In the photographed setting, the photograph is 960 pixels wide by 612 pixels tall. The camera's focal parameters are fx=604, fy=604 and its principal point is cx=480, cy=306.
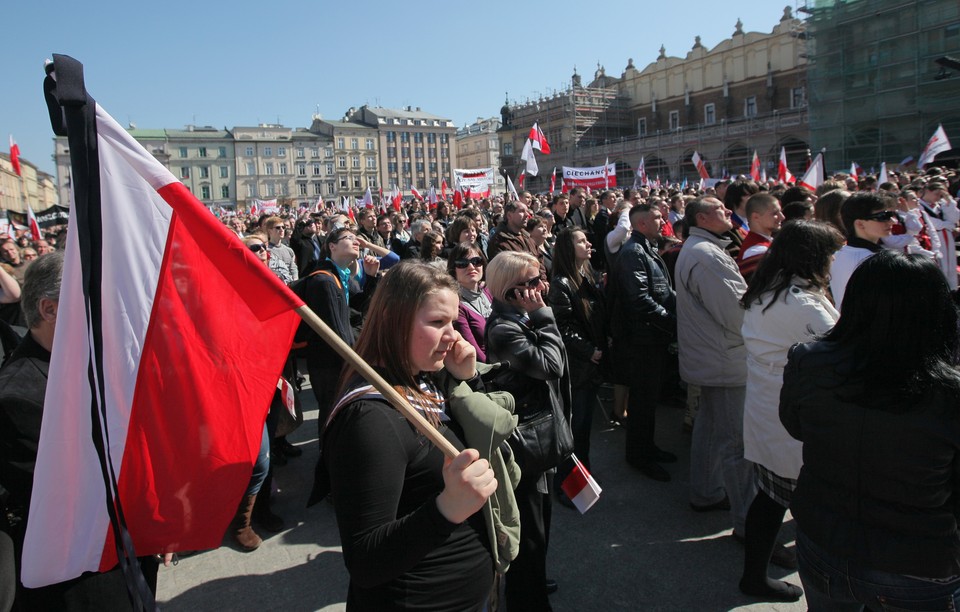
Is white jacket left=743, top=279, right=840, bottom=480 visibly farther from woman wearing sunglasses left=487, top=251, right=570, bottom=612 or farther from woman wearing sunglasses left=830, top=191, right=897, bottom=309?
woman wearing sunglasses left=487, top=251, right=570, bottom=612

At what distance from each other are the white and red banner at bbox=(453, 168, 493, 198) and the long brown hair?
16949mm

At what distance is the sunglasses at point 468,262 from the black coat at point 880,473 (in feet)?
7.42

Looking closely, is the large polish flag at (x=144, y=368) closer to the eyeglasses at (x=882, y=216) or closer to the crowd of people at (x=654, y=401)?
the crowd of people at (x=654, y=401)

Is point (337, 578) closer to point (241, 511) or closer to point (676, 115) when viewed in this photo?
point (241, 511)

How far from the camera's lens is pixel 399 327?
176cm

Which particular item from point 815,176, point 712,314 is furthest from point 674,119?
point 712,314

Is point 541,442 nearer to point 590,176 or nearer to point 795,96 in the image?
point 590,176

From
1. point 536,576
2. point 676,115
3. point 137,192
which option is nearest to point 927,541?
point 536,576

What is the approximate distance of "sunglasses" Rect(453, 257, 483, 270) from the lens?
12.9 feet

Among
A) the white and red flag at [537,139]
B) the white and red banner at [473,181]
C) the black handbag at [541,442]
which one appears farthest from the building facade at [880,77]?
the black handbag at [541,442]

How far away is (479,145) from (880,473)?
4138 inches

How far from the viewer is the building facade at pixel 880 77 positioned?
27.4 meters

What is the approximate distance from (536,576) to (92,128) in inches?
94.5

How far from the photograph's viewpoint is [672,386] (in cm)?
606
